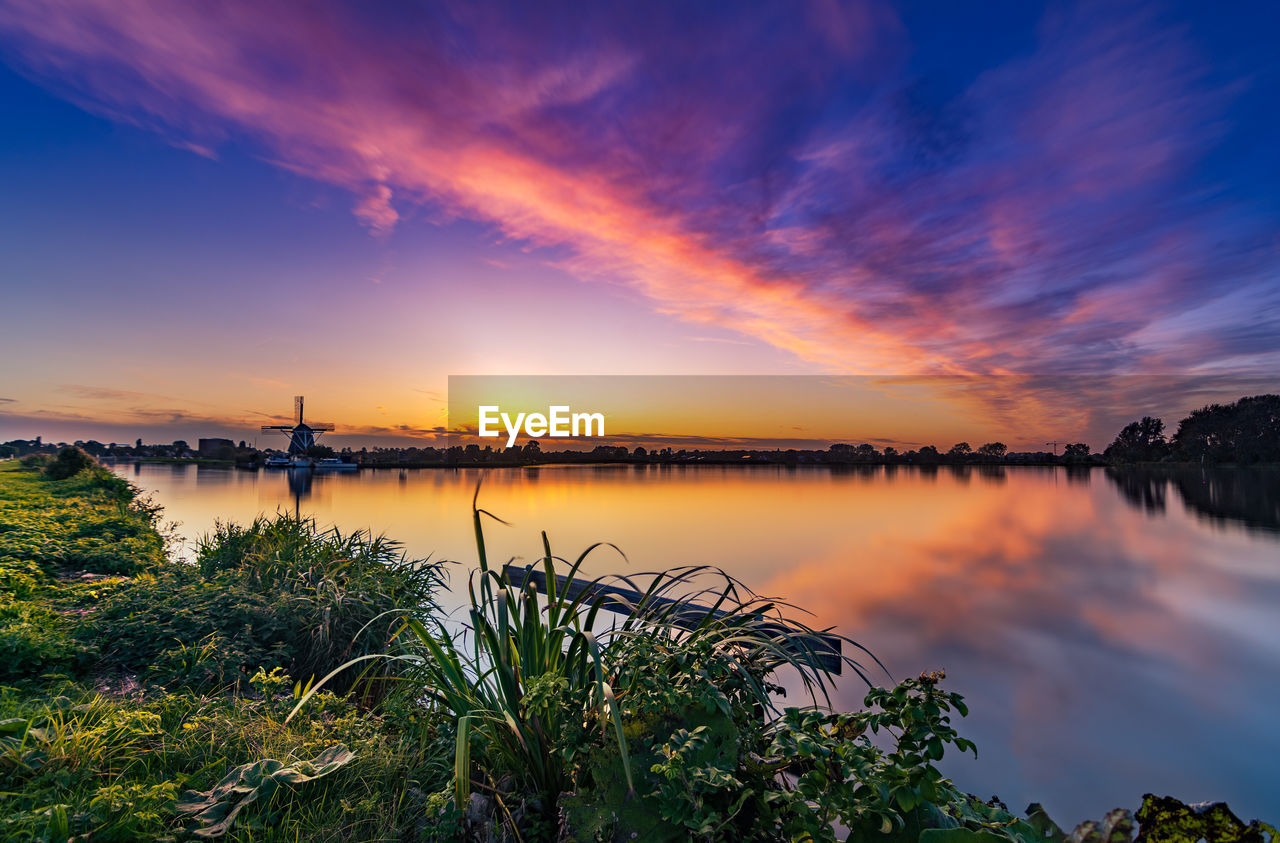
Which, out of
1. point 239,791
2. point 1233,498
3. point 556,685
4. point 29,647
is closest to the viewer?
point 239,791

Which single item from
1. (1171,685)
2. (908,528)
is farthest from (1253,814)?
(908,528)

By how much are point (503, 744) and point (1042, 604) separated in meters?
13.2

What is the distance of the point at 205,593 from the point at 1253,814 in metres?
10.00

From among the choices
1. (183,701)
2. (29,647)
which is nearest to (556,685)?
(183,701)

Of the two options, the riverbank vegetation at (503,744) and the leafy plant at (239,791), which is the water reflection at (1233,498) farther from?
the leafy plant at (239,791)

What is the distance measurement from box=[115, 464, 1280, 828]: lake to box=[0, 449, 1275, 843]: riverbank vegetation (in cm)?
111

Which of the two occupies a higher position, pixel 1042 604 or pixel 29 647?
pixel 29 647

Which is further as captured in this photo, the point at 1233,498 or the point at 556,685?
the point at 1233,498

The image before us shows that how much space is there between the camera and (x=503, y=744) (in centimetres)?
246

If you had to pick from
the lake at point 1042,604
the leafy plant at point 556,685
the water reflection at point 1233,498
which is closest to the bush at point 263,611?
the leafy plant at point 556,685

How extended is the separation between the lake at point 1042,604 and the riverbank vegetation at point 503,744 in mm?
1112

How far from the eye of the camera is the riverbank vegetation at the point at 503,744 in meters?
1.59

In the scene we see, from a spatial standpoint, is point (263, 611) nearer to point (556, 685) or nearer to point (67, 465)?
point (556, 685)

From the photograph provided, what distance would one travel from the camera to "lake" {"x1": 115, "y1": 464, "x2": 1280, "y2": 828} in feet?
19.1
